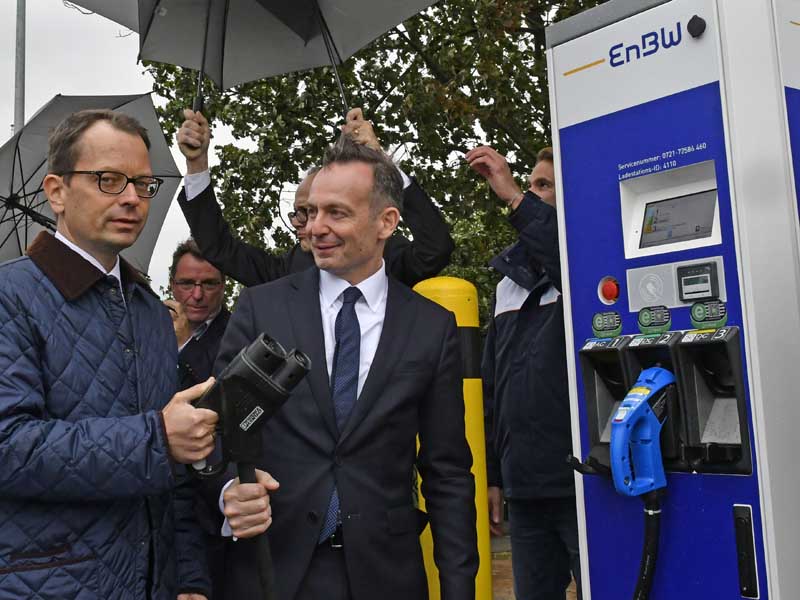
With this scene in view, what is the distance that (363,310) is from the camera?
9.33 feet

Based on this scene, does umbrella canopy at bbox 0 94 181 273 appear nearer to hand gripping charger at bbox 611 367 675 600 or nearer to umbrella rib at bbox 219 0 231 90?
umbrella rib at bbox 219 0 231 90

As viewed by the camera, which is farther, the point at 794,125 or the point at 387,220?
the point at 387,220

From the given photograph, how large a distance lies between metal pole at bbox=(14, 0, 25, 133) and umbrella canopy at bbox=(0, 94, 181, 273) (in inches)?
231

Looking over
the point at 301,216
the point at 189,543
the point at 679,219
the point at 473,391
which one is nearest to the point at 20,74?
the point at 301,216

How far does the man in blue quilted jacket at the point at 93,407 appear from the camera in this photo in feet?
6.98

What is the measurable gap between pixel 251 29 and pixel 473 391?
2171mm

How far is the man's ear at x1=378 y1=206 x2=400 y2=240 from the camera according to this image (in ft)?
9.84

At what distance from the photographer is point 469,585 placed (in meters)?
2.71

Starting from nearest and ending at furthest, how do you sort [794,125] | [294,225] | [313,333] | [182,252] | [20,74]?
[313,333], [794,125], [294,225], [182,252], [20,74]

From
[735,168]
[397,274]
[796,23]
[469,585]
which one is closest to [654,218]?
[735,168]

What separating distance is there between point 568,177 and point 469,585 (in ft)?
4.65

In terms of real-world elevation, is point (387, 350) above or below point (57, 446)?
above

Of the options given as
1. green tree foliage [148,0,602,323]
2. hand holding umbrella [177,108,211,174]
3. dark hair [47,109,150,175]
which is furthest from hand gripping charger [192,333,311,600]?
green tree foliage [148,0,602,323]

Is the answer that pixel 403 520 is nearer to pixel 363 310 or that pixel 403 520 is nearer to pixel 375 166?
pixel 363 310
